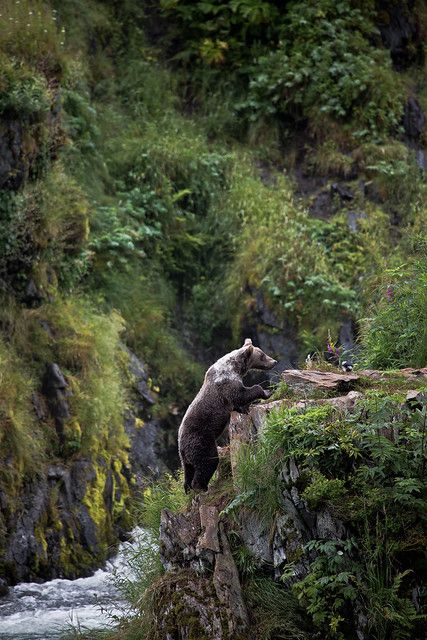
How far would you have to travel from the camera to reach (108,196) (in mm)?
15422

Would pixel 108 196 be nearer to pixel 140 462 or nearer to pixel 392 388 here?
pixel 140 462

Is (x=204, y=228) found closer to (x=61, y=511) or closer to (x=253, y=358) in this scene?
(x=61, y=511)

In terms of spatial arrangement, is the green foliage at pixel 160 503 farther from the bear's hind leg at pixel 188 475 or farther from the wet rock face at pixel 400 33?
the wet rock face at pixel 400 33

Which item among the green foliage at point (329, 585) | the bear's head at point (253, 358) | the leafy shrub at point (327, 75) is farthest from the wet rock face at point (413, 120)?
the green foliage at point (329, 585)

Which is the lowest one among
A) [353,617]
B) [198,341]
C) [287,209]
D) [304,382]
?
[198,341]

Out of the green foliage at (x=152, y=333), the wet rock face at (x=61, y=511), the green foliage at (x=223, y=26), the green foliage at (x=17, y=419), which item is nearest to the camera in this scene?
the wet rock face at (x=61, y=511)

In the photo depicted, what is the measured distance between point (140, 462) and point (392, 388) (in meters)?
6.29

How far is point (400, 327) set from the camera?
798 cm

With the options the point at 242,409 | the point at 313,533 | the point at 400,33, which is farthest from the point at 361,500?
the point at 400,33

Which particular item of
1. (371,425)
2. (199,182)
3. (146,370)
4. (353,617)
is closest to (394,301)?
(371,425)

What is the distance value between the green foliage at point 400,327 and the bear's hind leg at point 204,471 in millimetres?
1611

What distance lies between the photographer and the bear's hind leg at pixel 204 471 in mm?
7445

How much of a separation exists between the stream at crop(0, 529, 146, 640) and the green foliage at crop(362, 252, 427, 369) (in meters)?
2.55

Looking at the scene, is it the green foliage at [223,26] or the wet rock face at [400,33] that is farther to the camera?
the wet rock face at [400,33]
